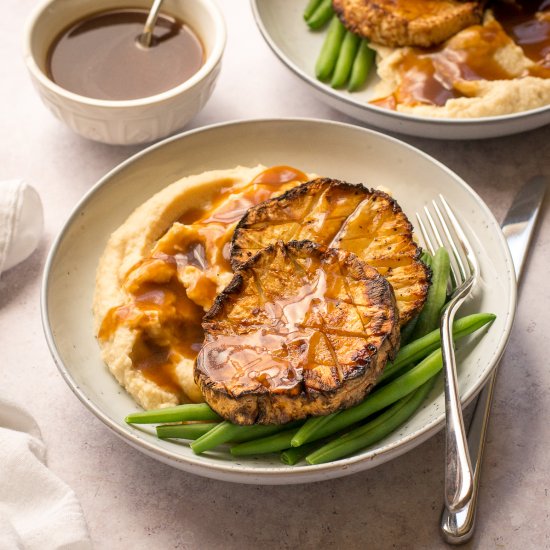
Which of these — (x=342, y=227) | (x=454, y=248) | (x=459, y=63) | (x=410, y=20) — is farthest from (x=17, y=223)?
(x=459, y=63)

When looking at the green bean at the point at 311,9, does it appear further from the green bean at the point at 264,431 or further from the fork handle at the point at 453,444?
the green bean at the point at 264,431

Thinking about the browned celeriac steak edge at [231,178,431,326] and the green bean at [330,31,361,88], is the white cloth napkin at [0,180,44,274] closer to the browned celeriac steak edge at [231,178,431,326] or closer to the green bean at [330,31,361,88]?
the browned celeriac steak edge at [231,178,431,326]

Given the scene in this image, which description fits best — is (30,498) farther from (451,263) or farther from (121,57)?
(121,57)

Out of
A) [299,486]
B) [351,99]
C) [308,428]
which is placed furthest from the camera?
[351,99]

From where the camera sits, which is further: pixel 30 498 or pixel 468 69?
pixel 468 69

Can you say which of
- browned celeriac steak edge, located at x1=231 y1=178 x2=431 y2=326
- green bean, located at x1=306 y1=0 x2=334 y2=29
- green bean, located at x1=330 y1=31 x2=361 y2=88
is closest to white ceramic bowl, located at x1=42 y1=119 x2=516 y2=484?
browned celeriac steak edge, located at x1=231 y1=178 x2=431 y2=326

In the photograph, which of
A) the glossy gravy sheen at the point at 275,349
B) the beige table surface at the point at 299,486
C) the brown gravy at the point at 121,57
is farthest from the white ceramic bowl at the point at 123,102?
the glossy gravy sheen at the point at 275,349
